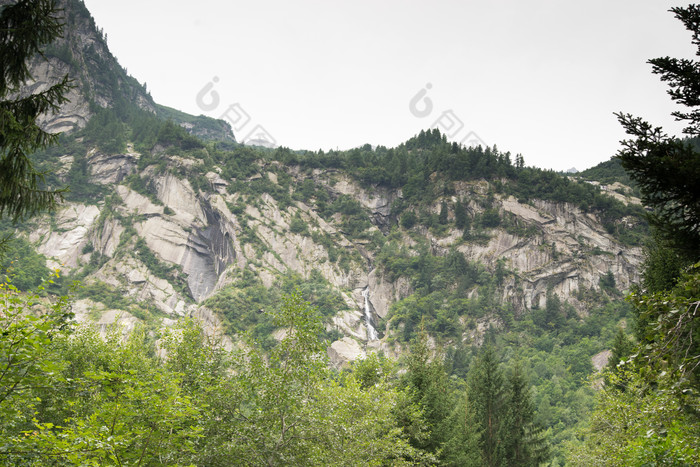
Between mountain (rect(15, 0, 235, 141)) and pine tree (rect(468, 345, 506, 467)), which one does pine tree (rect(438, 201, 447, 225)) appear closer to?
pine tree (rect(468, 345, 506, 467))

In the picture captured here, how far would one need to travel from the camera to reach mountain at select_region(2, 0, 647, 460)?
3661 inches

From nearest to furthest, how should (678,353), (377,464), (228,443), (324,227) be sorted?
(678,353) → (228,443) → (377,464) → (324,227)

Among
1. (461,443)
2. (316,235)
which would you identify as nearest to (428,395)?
(461,443)

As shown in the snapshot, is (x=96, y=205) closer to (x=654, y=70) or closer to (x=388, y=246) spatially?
(x=388, y=246)

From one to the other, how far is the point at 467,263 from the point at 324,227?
130 ft

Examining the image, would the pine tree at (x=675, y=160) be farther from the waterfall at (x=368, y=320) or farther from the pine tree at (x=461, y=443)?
the waterfall at (x=368, y=320)

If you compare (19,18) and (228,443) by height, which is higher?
(19,18)

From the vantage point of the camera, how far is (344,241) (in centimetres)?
12344

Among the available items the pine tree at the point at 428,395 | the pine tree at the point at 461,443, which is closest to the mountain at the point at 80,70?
the pine tree at the point at 428,395

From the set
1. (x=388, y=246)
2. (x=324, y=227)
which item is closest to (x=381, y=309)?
(x=388, y=246)

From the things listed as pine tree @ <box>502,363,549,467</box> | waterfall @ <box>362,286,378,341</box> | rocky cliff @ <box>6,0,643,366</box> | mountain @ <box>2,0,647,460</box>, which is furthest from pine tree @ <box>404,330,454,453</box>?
waterfall @ <box>362,286,378,341</box>

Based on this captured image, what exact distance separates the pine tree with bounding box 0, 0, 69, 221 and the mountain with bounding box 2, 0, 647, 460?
73961mm

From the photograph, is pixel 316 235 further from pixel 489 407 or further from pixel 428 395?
pixel 428 395

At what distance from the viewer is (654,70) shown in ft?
29.6
